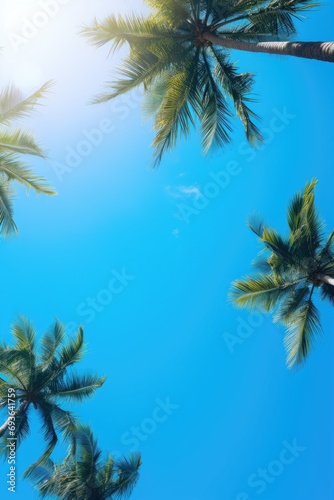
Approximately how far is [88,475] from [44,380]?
3593mm

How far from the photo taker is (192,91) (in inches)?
535

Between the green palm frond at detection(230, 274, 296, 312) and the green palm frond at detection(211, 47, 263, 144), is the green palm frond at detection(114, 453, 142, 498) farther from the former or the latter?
the green palm frond at detection(211, 47, 263, 144)

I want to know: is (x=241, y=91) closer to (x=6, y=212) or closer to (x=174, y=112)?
(x=174, y=112)

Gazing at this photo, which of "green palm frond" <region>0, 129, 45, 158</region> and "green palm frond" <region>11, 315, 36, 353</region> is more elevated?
"green palm frond" <region>0, 129, 45, 158</region>

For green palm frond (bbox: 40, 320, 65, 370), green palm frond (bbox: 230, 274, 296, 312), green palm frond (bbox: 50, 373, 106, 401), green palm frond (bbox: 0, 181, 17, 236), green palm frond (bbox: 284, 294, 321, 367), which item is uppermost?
green palm frond (bbox: 0, 181, 17, 236)

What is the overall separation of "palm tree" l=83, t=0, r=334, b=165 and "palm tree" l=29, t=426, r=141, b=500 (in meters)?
10.3

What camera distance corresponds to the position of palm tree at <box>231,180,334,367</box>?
1459 cm

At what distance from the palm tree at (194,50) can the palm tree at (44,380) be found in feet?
25.1

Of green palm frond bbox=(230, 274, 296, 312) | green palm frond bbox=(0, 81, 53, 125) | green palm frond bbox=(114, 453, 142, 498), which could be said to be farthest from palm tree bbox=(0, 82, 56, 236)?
green palm frond bbox=(114, 453, 142, 498)

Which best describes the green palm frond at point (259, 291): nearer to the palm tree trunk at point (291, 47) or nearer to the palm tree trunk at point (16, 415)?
the palm tree trunk at point (291, 47)

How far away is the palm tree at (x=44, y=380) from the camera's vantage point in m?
15.0

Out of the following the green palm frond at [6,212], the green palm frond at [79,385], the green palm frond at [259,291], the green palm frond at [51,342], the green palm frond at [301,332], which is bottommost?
the green palm frond at [301,332]

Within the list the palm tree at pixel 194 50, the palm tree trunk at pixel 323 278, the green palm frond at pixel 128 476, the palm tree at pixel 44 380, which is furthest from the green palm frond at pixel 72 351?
the palm tree trunk at pixel 323 278

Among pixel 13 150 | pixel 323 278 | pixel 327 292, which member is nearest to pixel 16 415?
pixel 13 150
